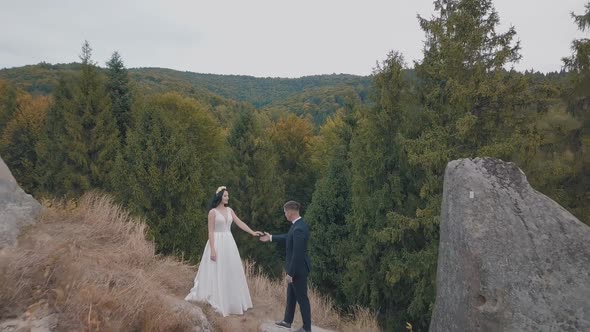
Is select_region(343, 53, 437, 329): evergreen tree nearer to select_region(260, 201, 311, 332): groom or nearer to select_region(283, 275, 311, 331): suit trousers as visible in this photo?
select_region(283, 275, 311, 331): suit trousers

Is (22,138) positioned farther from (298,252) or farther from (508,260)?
(508,260)

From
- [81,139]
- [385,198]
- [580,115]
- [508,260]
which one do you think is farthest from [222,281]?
[81,139]

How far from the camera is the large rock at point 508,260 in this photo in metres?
5.11

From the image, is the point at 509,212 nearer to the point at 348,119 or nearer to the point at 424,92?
the point at 424,92

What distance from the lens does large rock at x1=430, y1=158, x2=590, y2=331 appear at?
201 inches

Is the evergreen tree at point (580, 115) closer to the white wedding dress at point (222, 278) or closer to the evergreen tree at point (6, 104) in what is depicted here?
the white wedding dress at point (222, 278)

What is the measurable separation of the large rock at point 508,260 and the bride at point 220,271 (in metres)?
3.34

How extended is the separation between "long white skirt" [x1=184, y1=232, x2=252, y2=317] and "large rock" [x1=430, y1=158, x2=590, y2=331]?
3449 millimetres

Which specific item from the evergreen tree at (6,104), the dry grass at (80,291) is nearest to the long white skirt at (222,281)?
the dry grass at (80,291)

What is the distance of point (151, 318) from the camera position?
4.40 meters

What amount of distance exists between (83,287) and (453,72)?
1163cm

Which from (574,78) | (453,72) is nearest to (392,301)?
(453,72)

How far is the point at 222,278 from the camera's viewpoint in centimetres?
721

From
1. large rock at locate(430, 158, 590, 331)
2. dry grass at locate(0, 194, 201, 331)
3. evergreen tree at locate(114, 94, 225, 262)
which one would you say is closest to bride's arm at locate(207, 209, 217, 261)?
dry grass at locate(0, 194, 201, 331)
